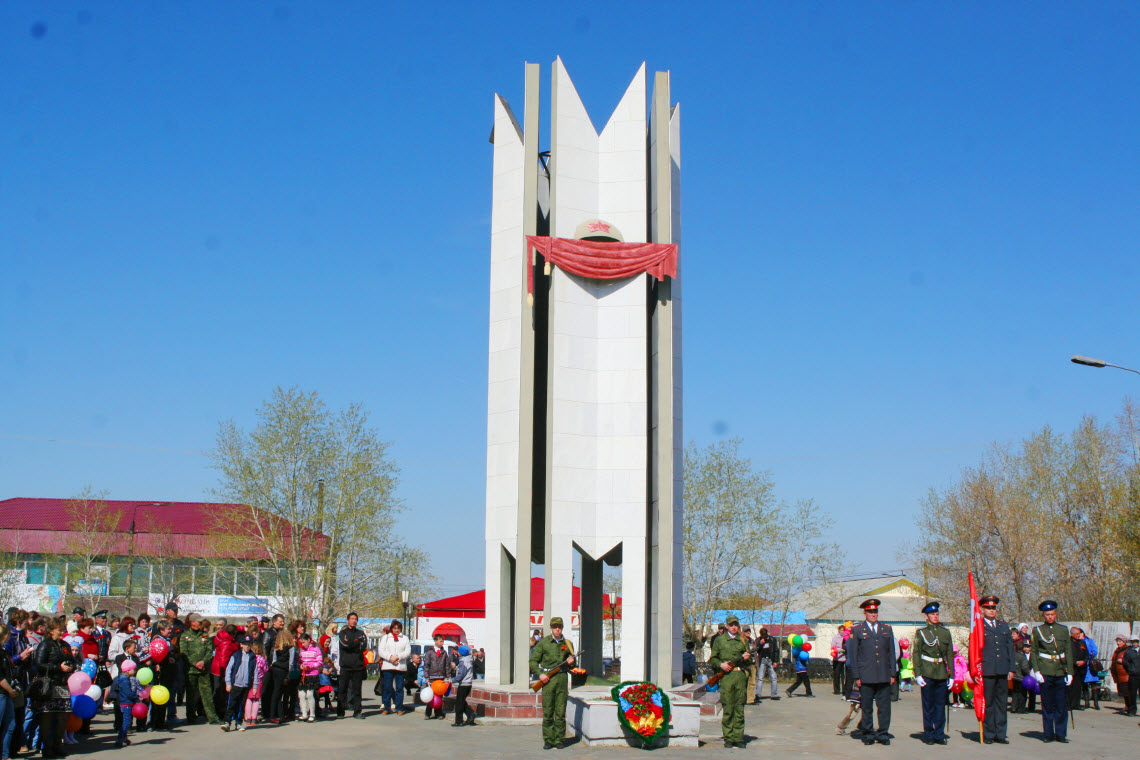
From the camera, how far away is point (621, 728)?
14.0m

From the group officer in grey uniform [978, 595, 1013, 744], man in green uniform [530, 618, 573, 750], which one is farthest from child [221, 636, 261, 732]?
officer in grey uniform [978, 595, 1013, 744]

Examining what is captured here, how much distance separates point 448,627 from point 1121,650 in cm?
1823

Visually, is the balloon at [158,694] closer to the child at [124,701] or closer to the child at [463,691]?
the child at [124,701]

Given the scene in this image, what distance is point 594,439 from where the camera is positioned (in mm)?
20188

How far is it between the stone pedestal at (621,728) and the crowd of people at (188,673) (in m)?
4.34

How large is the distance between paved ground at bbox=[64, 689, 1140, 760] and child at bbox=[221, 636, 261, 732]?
1.01 feet

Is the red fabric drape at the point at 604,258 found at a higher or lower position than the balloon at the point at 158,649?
higher

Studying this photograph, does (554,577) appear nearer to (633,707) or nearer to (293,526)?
(633,707)

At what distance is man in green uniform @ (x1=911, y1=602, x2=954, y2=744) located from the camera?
14.5 metres

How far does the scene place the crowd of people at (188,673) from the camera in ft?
40.2

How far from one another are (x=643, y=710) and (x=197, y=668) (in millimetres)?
7422

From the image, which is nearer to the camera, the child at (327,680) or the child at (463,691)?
the child at (463,691)

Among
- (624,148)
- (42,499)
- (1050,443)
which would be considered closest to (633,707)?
(624,148)

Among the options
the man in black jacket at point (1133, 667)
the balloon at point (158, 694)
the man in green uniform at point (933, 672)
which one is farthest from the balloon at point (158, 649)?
the man in black jacket at point (1133, 667)
